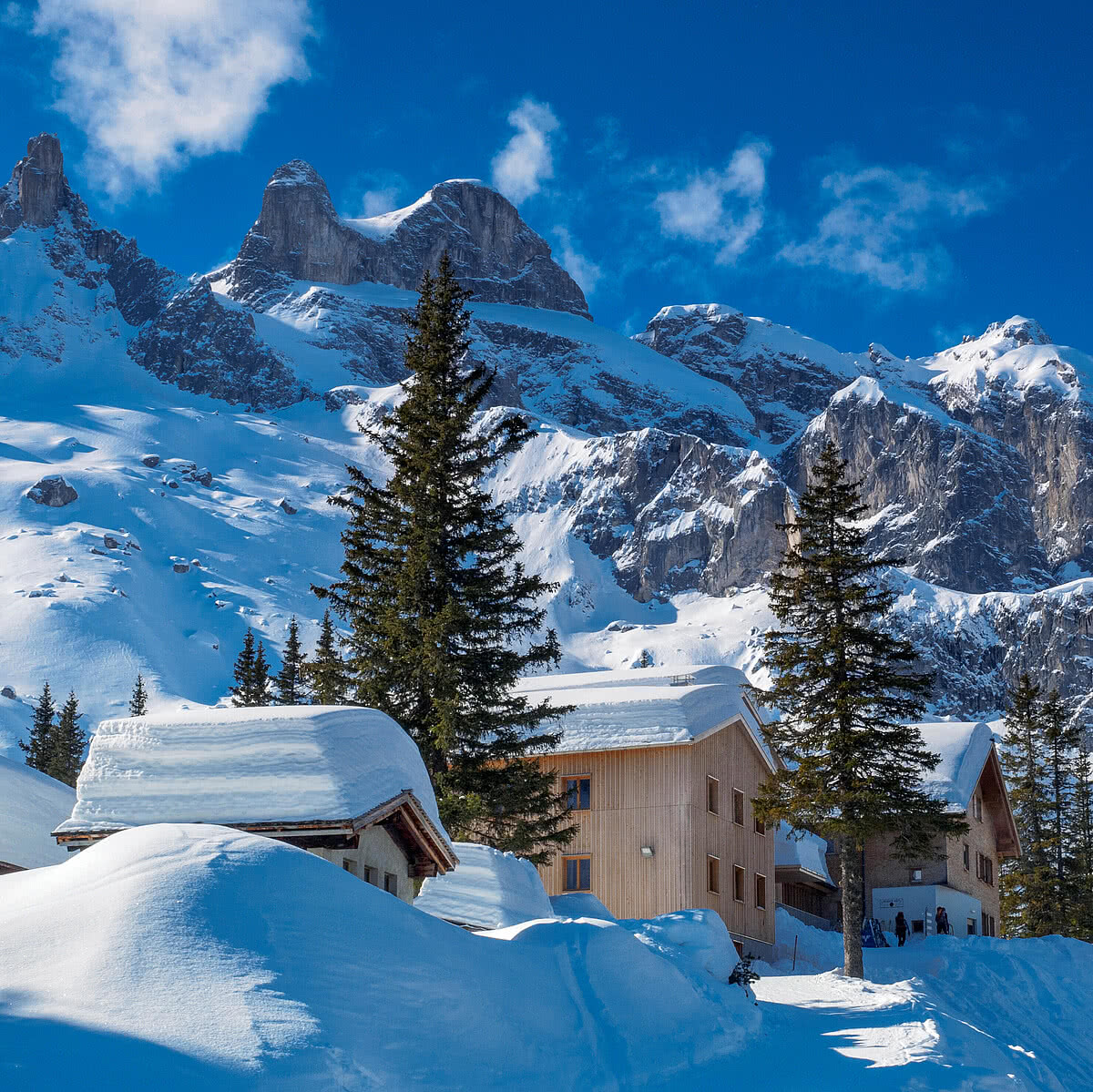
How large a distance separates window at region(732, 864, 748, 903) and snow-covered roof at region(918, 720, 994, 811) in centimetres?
1071

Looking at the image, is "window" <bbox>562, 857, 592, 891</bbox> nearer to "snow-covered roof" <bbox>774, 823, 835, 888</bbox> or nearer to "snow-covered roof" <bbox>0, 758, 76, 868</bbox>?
"snow-covered roof" <bbox>774, 823, 835, 888</bbox>

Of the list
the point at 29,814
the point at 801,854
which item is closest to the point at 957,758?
the point at 801,854

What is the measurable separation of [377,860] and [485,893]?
2.29m

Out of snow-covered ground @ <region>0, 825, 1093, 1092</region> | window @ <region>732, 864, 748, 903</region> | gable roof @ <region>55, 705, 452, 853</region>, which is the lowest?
snow-covered ground @ <region>0, 825, 1093, 1092</region>

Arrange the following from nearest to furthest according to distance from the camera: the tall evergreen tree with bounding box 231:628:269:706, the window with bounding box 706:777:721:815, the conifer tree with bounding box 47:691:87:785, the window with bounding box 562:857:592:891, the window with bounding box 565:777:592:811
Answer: the window with bounding box 562:857:592:891, the window with bounding box 565:777:592:811, the window with bounding box 706:777:721:815, the tall evergreen tree with bounding box 231:628:269:706, the conifer tree with bounding box 47:691:87:785

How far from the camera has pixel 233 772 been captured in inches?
694

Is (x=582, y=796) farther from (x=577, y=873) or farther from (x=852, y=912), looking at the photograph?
(x=852, y=912)

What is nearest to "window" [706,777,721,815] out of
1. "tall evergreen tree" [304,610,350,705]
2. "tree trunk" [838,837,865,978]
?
"tree trunk" [838,837,865,978]

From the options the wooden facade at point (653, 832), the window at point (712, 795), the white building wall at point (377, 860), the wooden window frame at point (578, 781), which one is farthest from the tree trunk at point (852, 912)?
the white building wall at point (377, 860)

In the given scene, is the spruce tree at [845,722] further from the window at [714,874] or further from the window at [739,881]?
the window at [739,881]

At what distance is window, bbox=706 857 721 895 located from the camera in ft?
115

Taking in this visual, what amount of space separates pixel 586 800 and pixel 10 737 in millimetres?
93056

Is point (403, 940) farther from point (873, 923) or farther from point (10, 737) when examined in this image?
point (10, 737)

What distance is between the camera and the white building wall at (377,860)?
18.9m
